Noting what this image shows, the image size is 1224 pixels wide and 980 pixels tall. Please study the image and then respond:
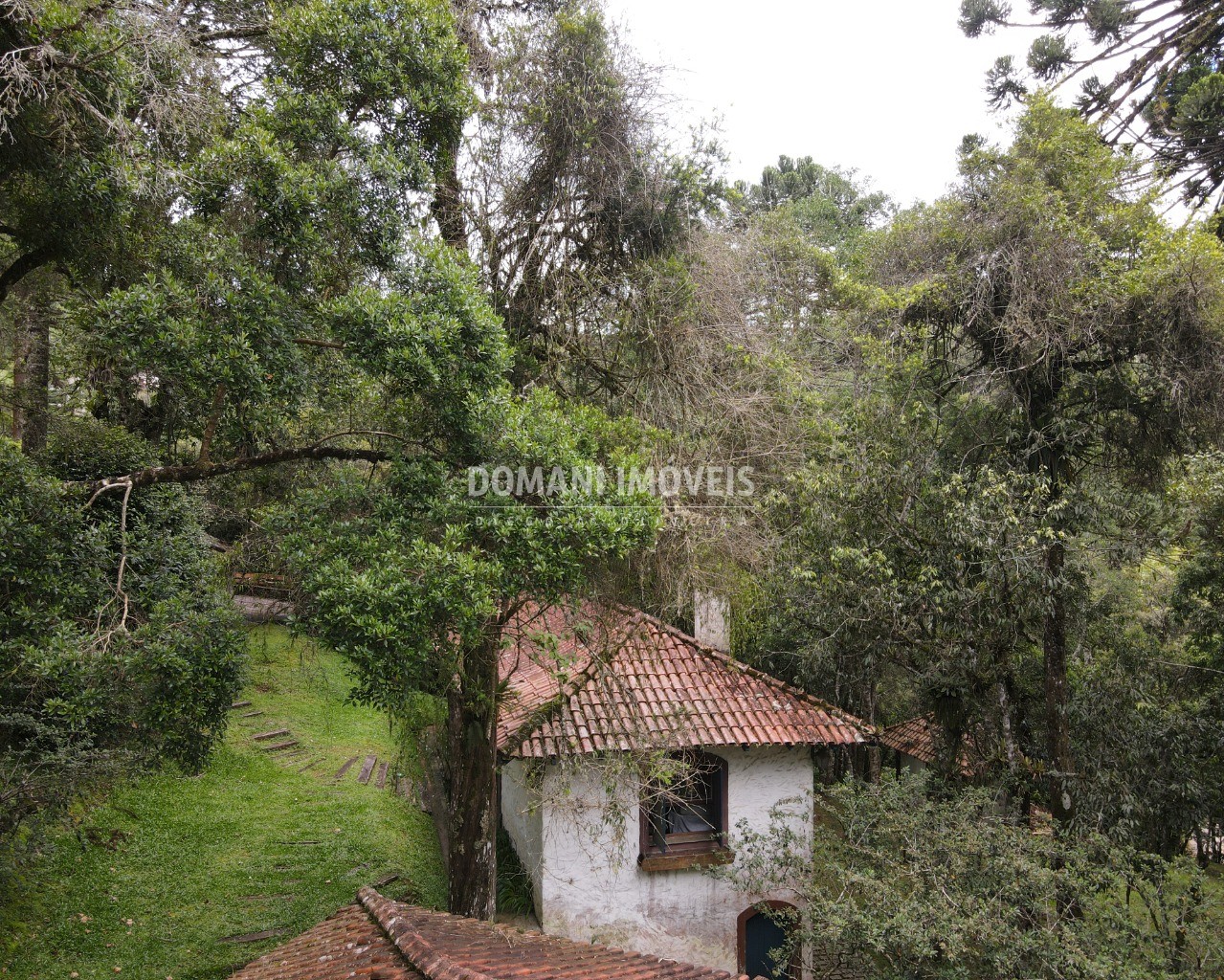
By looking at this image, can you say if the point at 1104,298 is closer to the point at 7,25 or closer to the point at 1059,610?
the point at 1059,610

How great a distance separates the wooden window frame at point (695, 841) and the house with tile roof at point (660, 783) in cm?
2

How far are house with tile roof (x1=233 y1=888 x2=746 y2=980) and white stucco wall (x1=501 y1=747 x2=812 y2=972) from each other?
207 cm

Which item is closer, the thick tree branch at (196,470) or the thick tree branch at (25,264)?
the thick tree branch at (196,470)

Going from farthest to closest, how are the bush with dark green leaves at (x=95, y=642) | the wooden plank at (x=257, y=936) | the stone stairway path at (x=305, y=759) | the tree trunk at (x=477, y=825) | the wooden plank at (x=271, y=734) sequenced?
the wooden plank at (x=271, y=734) → the stone stairway path at (x=305, y=759) → the wooden plank at (x=257, y=936) → the tree trunk at (x=477, y=825) → the bush with dark green leaves at (x=95, y=642)

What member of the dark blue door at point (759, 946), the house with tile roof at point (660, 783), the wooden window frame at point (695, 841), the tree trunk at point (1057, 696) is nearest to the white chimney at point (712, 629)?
the house with tile roof at point (660, 783)

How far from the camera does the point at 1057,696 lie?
9641 mm

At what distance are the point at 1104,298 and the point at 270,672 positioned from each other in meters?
17.8

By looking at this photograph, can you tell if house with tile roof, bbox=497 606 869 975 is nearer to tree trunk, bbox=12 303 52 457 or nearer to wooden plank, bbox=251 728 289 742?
wooden plank, bbox=251 728 289 742

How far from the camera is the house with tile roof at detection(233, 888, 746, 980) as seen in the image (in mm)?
5746

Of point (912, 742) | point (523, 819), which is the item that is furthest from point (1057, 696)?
point (523, 819)

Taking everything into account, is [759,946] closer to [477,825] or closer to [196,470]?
[477,825]

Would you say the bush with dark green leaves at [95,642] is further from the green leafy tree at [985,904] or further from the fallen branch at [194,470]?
the green leafy tree at [985,904]

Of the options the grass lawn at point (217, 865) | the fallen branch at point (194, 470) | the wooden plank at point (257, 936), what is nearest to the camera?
the fallen branch at point (194, 470)

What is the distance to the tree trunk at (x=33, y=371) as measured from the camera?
9.91 m
